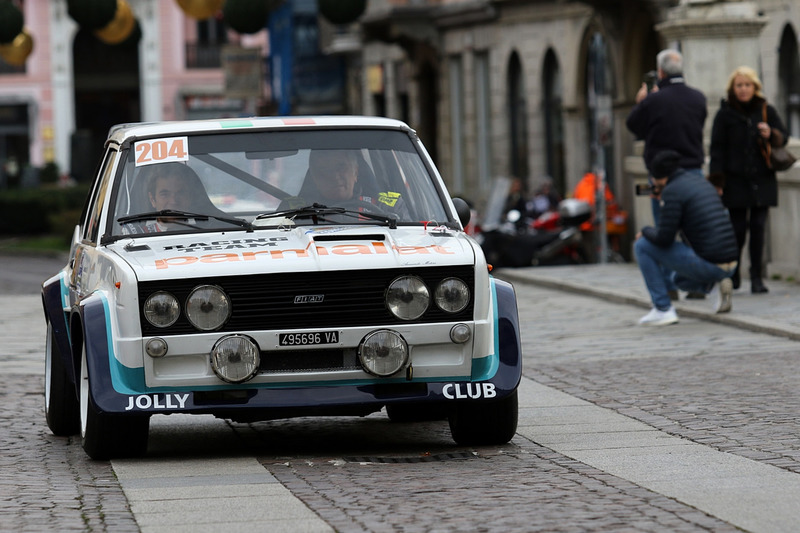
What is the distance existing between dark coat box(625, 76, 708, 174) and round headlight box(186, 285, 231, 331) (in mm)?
7870

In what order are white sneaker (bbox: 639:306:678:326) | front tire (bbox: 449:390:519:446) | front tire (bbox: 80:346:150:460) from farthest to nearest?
1. white sneaker (bbox: 639:306:678:326)
2. front tire (bbox: 449:390:519:446)
3. front tire (bbox: 80:346:150:460)

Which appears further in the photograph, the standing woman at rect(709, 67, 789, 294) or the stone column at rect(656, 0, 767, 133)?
the stone column at rect(656, 0, 767, 133)

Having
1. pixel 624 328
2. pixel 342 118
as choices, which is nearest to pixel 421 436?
pixel 342 118

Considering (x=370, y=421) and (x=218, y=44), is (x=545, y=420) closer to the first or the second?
(x=370, y=421)

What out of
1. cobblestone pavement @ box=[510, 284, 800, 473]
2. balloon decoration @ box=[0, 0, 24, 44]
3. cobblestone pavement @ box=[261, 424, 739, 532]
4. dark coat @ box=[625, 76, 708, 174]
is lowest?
cobblestone pavement @ box=[261, 424, 739, 532]

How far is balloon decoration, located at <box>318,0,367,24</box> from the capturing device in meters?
33.3

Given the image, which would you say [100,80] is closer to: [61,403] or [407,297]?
[61,403]

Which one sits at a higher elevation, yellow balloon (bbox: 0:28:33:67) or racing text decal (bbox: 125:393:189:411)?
yellow balloon (bbox: 0:28:33:67)

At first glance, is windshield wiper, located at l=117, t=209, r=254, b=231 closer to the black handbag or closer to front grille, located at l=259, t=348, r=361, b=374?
front grille, located at l=259, t=348, r=361, b=374

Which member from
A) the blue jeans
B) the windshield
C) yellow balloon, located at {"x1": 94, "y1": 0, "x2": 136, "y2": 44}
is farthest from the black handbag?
yellow balloon, located at {"x1": 94, "y1": 0, "x2": 136, "y2": 44}

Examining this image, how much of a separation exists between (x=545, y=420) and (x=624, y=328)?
203 inches

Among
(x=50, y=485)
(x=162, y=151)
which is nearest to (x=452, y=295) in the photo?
(x=162, y=151)

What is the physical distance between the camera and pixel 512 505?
6648 mm

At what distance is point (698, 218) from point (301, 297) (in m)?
6.41
